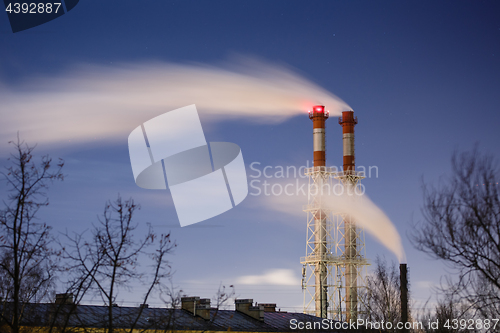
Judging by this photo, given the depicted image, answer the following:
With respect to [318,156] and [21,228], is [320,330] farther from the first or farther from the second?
[21,228]

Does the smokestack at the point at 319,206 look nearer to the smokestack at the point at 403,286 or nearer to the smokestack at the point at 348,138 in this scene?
the smokestack at the point at 348,138

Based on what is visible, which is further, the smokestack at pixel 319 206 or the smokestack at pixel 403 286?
the smokestack at pixel 319 206

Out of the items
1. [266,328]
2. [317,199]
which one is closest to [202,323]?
[266,328]

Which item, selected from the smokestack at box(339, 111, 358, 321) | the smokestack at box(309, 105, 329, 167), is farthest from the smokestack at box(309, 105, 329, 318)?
the smokestack at box(339, 111, 358, 321)

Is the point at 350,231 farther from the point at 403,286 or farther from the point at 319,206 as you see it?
the point at 403,286

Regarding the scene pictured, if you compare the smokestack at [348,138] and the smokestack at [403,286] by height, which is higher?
the smokestack at [348,138]

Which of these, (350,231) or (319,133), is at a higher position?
(319,133)

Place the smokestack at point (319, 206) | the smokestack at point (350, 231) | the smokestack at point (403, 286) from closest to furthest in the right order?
the smokestack at point (403, 286), the smokestack at point (319, 206), the smokestack at point (350, 231)

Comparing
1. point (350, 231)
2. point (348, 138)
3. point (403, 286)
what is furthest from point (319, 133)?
point (403, 286)

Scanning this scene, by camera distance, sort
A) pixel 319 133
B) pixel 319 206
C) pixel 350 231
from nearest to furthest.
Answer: pixel 319 133 → pixel 319 206 → pixel 350 231

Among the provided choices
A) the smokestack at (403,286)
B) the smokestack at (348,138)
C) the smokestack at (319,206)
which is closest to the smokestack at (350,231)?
the smokestack at (348,138)

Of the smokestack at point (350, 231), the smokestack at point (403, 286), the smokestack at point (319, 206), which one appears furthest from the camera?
the smokestack at point (350, 231)

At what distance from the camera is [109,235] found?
53.4ft

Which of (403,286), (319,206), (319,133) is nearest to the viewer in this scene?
(403,286)
